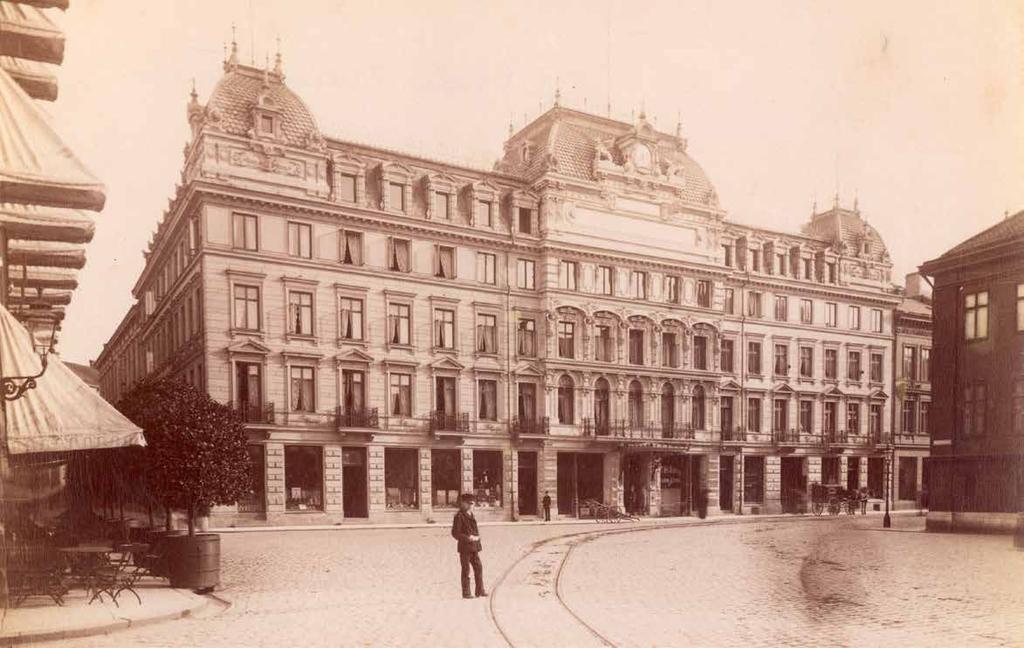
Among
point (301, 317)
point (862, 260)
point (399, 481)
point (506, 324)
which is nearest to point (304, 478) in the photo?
point (399, 481)

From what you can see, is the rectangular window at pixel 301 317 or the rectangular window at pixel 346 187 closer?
the rectangular window at pixel 301 317

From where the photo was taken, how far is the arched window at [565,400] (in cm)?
2753

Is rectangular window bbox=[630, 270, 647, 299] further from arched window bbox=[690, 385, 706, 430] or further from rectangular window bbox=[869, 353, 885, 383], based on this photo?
rectangular window bbox=[869, 353, 885, 383]

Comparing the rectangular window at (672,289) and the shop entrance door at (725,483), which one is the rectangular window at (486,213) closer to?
the rectangular window at (672,289)

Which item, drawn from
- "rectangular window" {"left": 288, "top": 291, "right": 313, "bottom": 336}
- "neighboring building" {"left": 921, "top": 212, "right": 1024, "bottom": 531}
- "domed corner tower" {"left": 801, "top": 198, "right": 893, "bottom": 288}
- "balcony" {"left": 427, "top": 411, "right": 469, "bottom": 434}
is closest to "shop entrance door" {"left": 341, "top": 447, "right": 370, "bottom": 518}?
"rectangular window" {"left": 288, "top": 291, "right": 313, "bottom": 336}

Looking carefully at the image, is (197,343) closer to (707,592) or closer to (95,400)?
(95,400)

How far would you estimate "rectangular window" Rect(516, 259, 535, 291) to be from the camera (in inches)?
982

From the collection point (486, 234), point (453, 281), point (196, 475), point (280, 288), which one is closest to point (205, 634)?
point (196, 475)

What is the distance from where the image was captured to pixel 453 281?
20938 millimetres

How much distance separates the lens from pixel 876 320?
2566 centimetres

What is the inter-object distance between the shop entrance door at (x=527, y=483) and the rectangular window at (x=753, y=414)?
1140 centimetres

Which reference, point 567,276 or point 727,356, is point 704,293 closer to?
point 727,356

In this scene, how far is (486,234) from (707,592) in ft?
44.3

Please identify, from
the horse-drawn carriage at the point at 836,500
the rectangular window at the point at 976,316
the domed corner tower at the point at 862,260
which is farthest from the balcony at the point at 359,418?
the horse-drawn carriage at the point at 836,500
